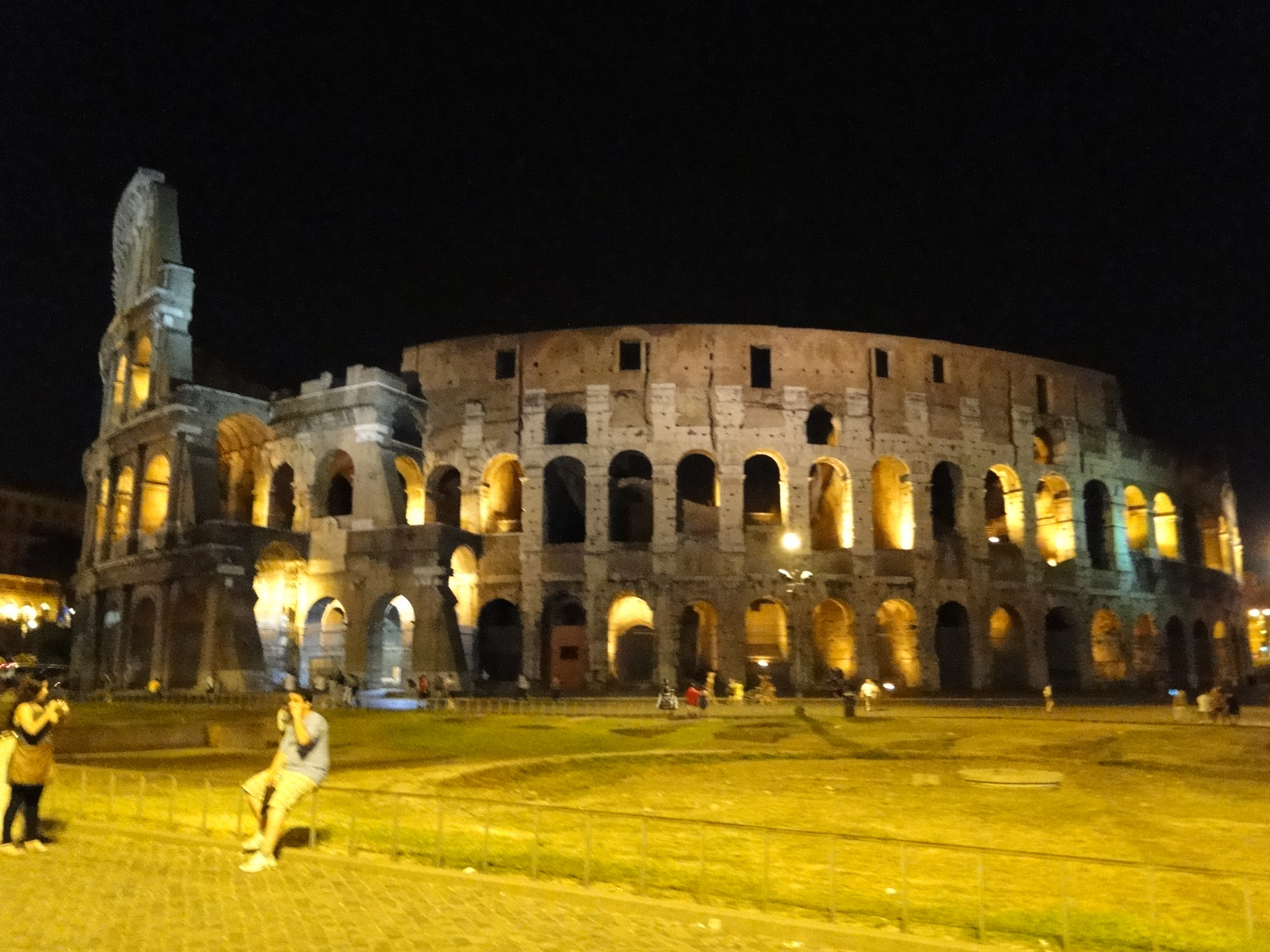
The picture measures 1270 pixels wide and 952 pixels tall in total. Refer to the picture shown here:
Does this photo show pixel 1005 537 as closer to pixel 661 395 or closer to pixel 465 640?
pixel 661 395

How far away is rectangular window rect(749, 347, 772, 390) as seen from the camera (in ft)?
117

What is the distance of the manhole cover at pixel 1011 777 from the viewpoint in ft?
42.2

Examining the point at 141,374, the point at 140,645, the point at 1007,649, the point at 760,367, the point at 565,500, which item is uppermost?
the point at 141,374

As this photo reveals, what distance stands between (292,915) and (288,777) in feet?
4.40

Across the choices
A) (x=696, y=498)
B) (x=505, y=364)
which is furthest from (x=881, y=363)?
(x=505, y=364)

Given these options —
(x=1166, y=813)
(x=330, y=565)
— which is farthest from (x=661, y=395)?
(x=1166, y=813)

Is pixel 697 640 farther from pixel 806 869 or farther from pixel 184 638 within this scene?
pixel 806 869

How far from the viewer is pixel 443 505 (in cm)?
3888

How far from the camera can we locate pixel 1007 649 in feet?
122

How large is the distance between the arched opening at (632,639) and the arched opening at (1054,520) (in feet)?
51.1

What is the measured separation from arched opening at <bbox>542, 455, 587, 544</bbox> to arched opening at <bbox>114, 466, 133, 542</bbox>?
17.2 m

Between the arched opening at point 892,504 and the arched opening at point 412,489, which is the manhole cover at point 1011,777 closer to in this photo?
the arched opening at point 892,504

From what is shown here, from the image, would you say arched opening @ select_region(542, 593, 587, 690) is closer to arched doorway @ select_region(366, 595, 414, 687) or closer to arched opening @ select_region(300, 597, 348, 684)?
arched doorway @ select_region(366, 595, 414, 687)

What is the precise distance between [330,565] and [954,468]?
77.5ft
